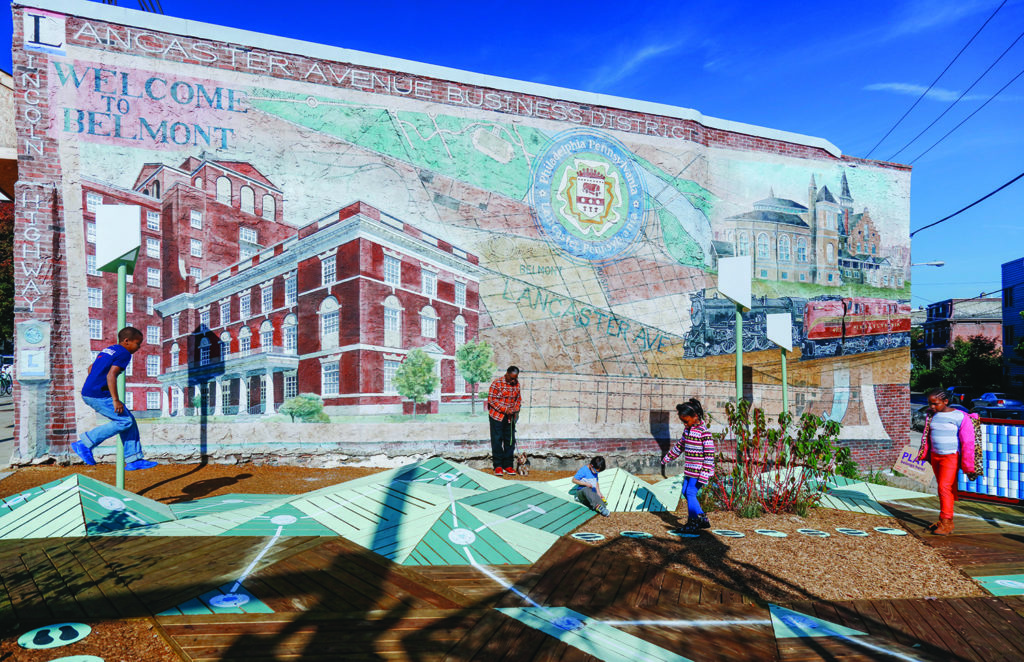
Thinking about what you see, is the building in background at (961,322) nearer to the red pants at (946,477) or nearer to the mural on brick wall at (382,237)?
the mural on brick wall at (382,237)

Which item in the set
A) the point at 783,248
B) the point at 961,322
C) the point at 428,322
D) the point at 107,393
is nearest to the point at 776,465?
the point at 428,322

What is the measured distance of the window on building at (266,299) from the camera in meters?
10.4

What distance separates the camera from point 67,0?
9164 millimetres

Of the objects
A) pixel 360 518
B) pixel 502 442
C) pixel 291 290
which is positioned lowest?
pixel 502 442

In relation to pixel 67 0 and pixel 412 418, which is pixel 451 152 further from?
pixel 67 0

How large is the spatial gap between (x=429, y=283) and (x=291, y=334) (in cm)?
250

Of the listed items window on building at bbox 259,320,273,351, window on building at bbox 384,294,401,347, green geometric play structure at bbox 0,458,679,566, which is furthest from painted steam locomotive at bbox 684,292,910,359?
window on building at bbox 259,320,273,351

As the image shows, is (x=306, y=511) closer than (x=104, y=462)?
Yes

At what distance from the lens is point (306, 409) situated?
10266 millimetres

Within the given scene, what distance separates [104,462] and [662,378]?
9967mm

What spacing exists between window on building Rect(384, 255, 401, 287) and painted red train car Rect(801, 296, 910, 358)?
9.91 metres

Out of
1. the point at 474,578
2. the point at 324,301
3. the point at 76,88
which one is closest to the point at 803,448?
the point at 474,578

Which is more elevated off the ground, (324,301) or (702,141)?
(702,141)

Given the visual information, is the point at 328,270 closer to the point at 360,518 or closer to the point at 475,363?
the point at 475,363
